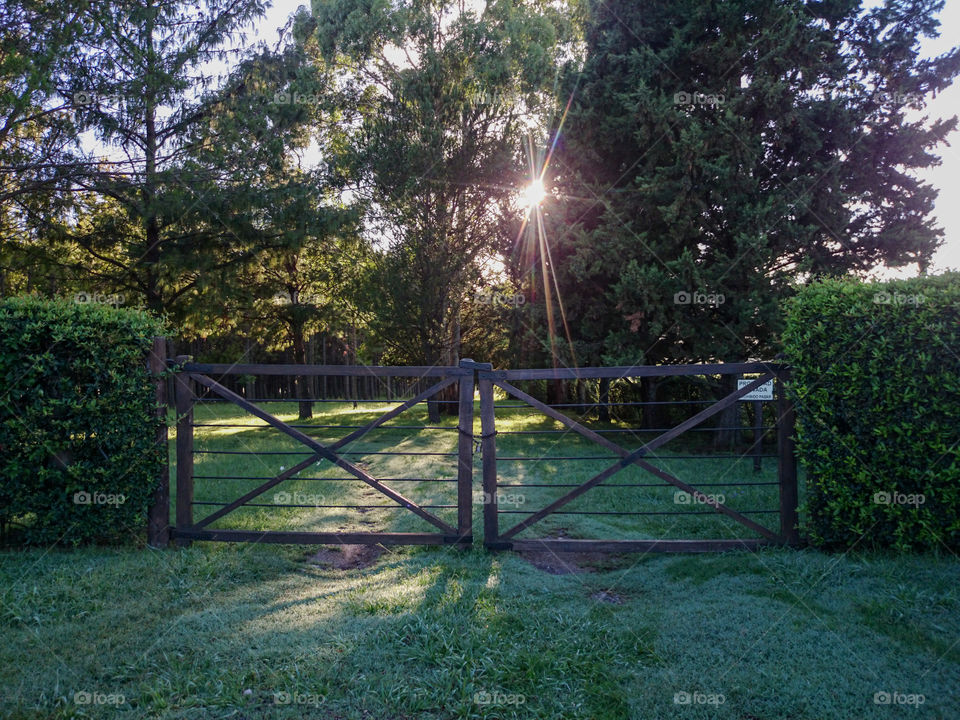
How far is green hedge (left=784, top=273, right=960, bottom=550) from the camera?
4.74m

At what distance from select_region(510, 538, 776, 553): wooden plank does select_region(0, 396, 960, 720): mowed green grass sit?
0.13 meters

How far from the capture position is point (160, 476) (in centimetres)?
561

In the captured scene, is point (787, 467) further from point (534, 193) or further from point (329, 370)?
point (534, 193)

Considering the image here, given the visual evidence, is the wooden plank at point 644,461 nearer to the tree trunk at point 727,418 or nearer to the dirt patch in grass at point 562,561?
the dirt patch in grass at point 562,561

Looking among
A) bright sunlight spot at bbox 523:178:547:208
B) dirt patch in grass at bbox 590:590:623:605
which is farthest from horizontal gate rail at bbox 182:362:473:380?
bright sunlight spot at bbox 523:178:547:208

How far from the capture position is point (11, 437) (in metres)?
5.21

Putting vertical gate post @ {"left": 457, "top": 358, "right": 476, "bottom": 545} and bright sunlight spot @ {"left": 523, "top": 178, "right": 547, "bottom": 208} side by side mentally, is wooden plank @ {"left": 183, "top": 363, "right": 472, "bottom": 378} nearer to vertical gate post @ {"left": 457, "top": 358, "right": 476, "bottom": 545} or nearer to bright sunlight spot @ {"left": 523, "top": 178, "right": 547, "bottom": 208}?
vertical gate post @ {"left": 457, "top": 358, "right": 476, "bottom": 545}

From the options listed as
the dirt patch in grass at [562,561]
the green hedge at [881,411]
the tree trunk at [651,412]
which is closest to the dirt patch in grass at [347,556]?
the dirt patch in grass at [562,561]

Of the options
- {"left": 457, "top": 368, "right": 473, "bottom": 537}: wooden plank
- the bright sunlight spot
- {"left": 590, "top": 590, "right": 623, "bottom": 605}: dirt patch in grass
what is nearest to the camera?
{"left": 590, "top": 590, "right": 623, "bottom": 605}: dirt patch in grass

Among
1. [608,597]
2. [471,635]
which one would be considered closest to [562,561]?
[608,597]

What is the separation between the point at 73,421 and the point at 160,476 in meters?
0.88

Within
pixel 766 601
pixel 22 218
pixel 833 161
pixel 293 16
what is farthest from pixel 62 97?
pixel 833 161

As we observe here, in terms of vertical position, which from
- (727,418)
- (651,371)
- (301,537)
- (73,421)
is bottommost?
(301,537)

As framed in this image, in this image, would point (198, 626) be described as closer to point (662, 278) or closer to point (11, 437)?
point (11, 437)
